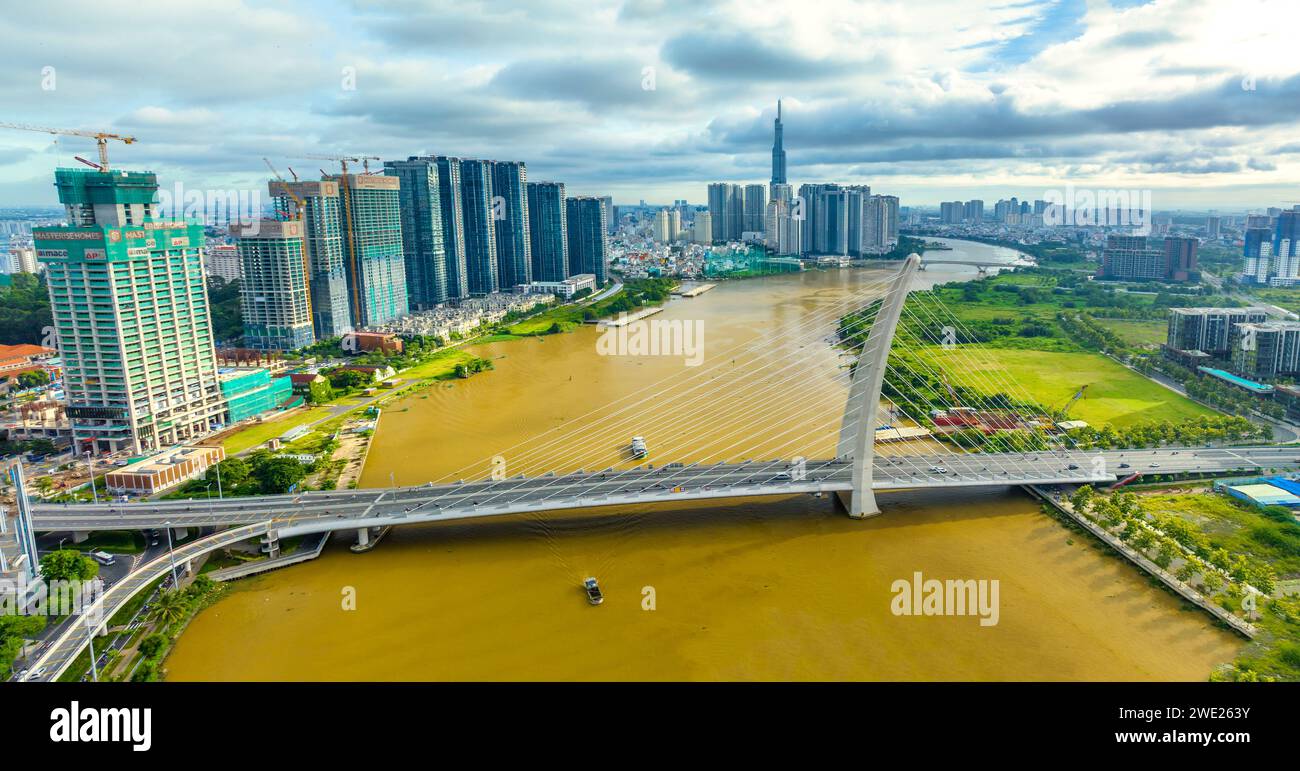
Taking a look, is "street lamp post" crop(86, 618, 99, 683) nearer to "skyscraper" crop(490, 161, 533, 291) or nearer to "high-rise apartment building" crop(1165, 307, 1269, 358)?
"high-rise apartment building" crop(1165, 307, 1269, 358)

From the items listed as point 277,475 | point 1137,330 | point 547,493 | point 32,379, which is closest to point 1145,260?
point 1137,330

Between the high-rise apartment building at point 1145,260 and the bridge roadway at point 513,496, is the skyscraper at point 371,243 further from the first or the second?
the high-rise apartment building at point 1145,260

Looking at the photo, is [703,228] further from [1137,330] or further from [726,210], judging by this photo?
[1137,330]

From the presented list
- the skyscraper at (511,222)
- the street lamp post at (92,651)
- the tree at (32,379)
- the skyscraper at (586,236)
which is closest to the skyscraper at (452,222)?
the skyscraper at (511,222)

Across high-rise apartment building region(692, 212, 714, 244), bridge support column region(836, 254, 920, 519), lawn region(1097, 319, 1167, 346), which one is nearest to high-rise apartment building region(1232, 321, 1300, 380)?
lawn region(1097, 319, 1167, 346)

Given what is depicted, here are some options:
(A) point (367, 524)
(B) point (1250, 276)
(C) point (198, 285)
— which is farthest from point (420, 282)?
(B) point (1250, 276)
